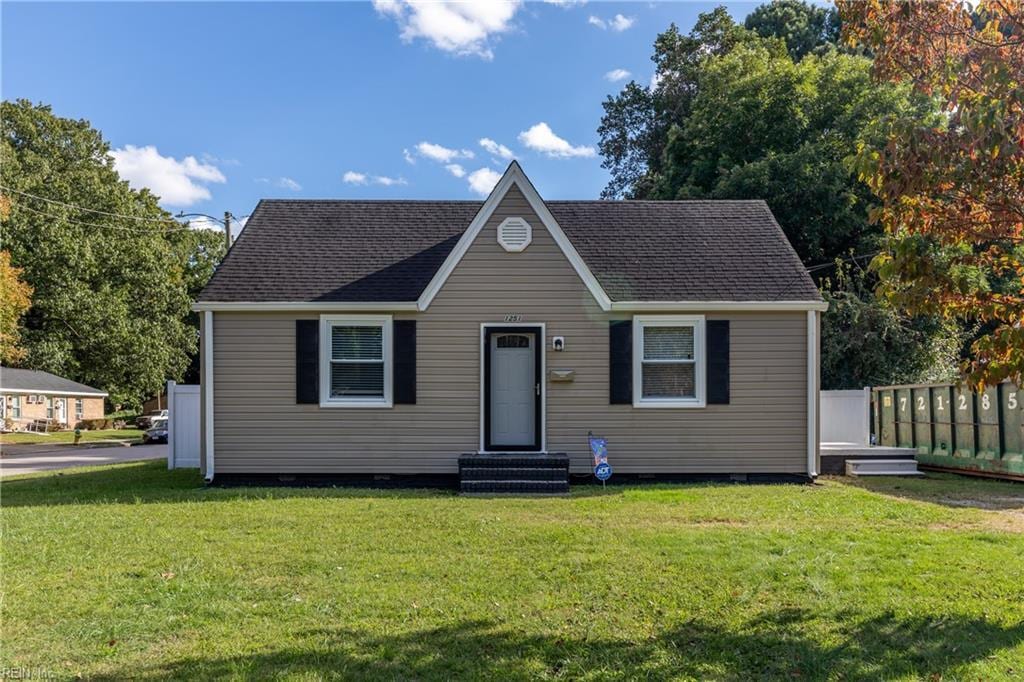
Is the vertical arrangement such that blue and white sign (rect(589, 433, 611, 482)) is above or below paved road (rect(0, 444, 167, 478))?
above

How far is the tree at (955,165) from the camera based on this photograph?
4016 millimetres

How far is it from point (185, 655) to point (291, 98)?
13.0 metres

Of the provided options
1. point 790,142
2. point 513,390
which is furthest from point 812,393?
point 790,142

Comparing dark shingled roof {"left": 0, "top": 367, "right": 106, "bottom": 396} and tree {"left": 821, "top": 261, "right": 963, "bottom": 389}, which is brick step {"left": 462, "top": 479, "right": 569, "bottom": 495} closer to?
tree {"left": 821, "top": 261, "right": 963, "bottom": 389}

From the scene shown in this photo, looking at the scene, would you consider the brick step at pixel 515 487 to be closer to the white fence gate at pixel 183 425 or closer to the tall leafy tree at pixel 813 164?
the white fence gate at pixel 183 425

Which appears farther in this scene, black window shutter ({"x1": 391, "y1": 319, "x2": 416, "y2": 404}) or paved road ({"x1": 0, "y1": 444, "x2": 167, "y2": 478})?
paved road ({"x1": 0, "y1": 444, "x2": 167, "y2": 478})

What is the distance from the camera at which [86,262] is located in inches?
1425

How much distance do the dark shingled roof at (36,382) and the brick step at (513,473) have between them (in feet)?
100.0

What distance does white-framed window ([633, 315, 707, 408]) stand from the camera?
426 inches

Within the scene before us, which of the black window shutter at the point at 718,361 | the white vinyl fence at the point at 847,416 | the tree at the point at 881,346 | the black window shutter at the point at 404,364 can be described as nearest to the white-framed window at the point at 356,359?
the black window shutter at the point at 404,364

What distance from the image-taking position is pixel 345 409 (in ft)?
35.0

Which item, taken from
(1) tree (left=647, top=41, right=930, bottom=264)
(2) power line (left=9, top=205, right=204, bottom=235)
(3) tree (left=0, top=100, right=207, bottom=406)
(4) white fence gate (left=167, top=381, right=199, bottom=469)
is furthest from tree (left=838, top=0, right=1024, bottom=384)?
(2) power line (left=9, top=205, right=204, bottom=235)

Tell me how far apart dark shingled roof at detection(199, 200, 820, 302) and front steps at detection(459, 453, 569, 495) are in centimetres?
280

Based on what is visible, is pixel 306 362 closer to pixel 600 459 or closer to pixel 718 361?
pixel 600 459
